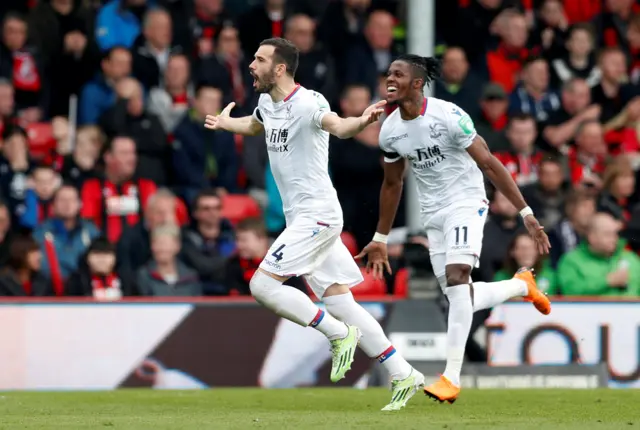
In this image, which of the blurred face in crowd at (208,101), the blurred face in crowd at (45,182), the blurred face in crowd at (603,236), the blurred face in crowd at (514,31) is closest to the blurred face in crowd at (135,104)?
the blurred face in crowd at (208,101)

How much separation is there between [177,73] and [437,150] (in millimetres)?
6005

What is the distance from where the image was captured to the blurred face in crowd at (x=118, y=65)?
16.1m

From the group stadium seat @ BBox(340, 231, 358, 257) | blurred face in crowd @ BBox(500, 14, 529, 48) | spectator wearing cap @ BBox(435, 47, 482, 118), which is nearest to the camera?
stadium seat @ BBox(340, 231, 358, 257)

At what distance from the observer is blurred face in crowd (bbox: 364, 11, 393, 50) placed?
1673 cm

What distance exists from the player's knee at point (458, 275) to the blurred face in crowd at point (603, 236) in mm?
3925

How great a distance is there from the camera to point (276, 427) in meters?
8.78

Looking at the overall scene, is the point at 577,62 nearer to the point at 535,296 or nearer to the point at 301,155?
the point at 535,296

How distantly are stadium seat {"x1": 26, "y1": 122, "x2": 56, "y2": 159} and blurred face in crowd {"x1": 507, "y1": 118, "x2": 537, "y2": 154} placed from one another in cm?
488

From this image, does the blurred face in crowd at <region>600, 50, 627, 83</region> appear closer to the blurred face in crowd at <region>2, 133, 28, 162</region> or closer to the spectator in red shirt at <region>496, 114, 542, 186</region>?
the spectator in red shirt at <region>496, 114, 542, 186</region>

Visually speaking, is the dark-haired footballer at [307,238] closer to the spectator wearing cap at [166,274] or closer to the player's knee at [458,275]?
the player's knee at [458,275]

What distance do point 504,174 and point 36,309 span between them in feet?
16.9

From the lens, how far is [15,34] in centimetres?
1645

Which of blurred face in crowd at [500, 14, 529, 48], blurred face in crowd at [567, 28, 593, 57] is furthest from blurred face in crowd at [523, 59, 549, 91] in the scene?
blurred face in crowd at [567, 28, 593, 57]

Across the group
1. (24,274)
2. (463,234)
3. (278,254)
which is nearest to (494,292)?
(463,234)
